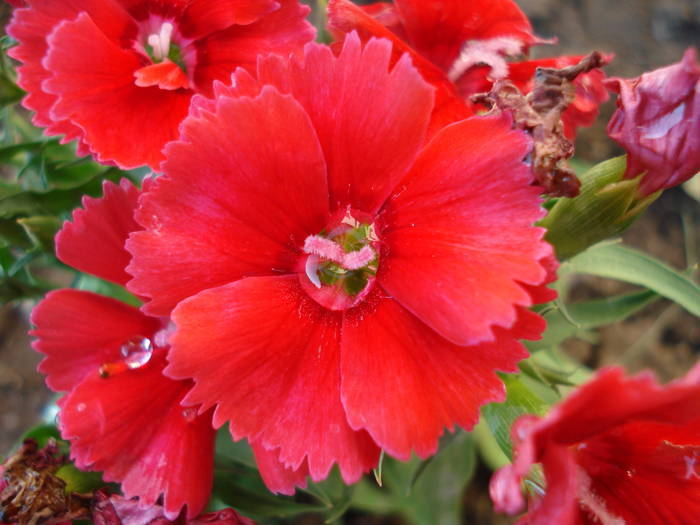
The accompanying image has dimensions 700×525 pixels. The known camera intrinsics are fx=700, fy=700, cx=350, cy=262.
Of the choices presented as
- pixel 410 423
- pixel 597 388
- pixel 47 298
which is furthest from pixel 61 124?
pixel 597 388

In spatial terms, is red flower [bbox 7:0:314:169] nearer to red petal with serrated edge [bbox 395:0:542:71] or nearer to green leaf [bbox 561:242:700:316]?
red petal with serrated edge [bbox 395:0:542:71]

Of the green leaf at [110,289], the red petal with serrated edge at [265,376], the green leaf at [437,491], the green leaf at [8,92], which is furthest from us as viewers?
the green leaf at [437,491]

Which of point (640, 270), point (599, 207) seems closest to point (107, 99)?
point (599, 207)

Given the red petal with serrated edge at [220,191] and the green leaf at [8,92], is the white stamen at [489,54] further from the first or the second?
the green leaf at [8,92]

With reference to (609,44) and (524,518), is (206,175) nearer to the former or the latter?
(524,518)

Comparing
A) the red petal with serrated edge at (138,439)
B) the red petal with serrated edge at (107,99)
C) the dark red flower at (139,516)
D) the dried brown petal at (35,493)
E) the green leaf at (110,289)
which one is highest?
the red petal with serrated edge at (107,99)

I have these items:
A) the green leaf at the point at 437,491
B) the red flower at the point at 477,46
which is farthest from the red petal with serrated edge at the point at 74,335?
the green leaf at the point at 437,491

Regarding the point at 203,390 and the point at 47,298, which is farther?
the point at 47,298
